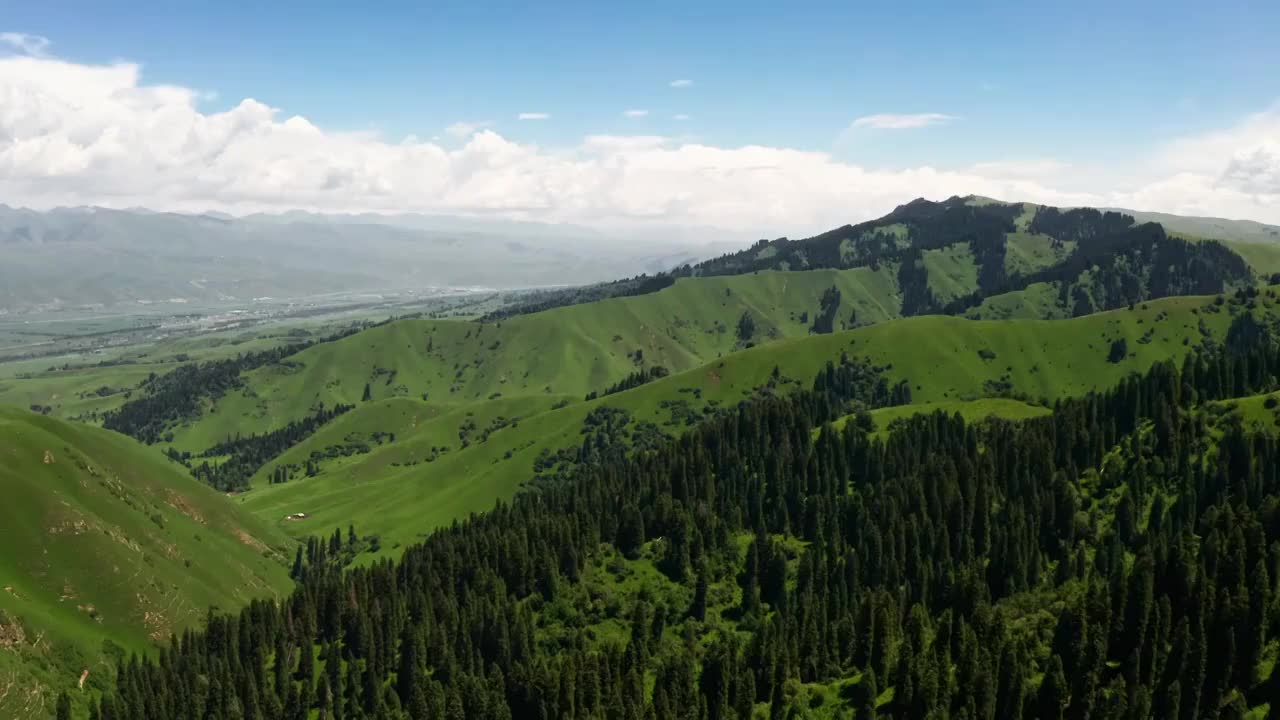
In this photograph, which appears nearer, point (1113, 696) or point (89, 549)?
point (1113, 696)

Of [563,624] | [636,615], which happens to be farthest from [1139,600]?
[563,624]

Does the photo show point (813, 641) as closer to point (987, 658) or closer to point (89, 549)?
point (987, 658)

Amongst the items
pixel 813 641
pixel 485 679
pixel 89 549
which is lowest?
pixel 485 679

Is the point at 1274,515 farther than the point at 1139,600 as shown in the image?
Yes

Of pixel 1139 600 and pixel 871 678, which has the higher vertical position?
pixel 1139 600

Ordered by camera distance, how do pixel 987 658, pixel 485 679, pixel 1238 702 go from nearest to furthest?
pixel 1238 702, pixel 987 658, pixel 485 679

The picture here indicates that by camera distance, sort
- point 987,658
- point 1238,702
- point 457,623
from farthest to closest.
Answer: point 457,623, point 987,658, point 1238,702

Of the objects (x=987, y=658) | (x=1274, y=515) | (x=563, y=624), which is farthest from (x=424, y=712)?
(x=1274, y=515)

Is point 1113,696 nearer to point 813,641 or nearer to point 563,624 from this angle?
point 813,641

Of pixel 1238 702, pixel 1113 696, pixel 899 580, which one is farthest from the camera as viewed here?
pixel 899 580
